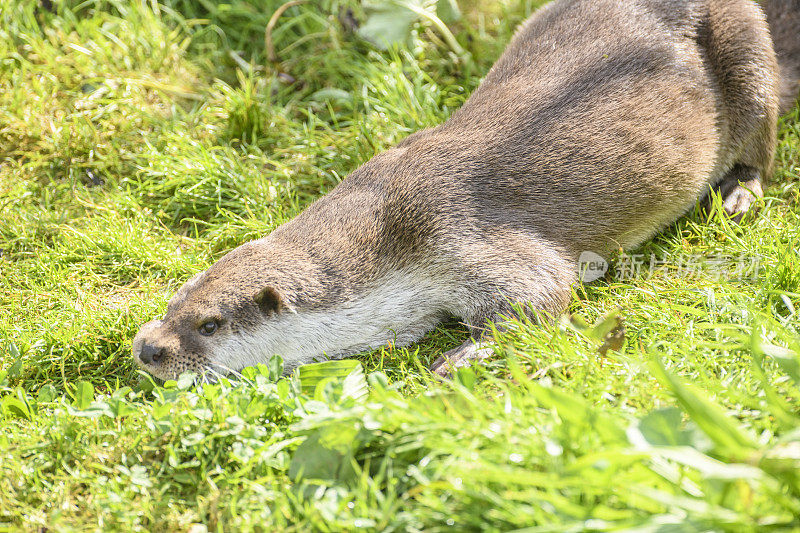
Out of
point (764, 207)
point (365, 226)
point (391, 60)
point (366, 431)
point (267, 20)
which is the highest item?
point (267, 20)

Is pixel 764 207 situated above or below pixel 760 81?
below

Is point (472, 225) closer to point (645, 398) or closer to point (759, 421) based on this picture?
point (645, 398)

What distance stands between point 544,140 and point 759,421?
1.46 metres

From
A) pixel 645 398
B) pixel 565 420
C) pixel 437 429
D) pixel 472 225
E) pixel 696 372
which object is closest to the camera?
pixel 565 420

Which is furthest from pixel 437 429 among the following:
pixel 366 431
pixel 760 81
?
pixel 760 81

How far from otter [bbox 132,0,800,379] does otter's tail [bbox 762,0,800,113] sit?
0.48 metres

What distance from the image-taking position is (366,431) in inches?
90.2

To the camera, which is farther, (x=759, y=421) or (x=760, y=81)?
(x=760, y=81)

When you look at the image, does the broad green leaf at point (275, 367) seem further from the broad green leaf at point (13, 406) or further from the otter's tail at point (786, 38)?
the otter's tail at point (786, 38)

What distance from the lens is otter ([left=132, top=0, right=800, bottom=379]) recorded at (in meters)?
2.99

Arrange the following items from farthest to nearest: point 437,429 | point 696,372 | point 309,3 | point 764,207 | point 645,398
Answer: point 309,3
point 764,207
point 696,372
point 645,398
point 437,429

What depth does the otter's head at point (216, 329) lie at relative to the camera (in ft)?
9.43

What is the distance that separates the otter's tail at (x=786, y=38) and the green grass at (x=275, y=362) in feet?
0.53

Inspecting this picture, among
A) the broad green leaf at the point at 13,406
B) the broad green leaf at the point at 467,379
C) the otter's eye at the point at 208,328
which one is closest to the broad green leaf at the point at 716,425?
the broad green leaf at the point at 467,379
